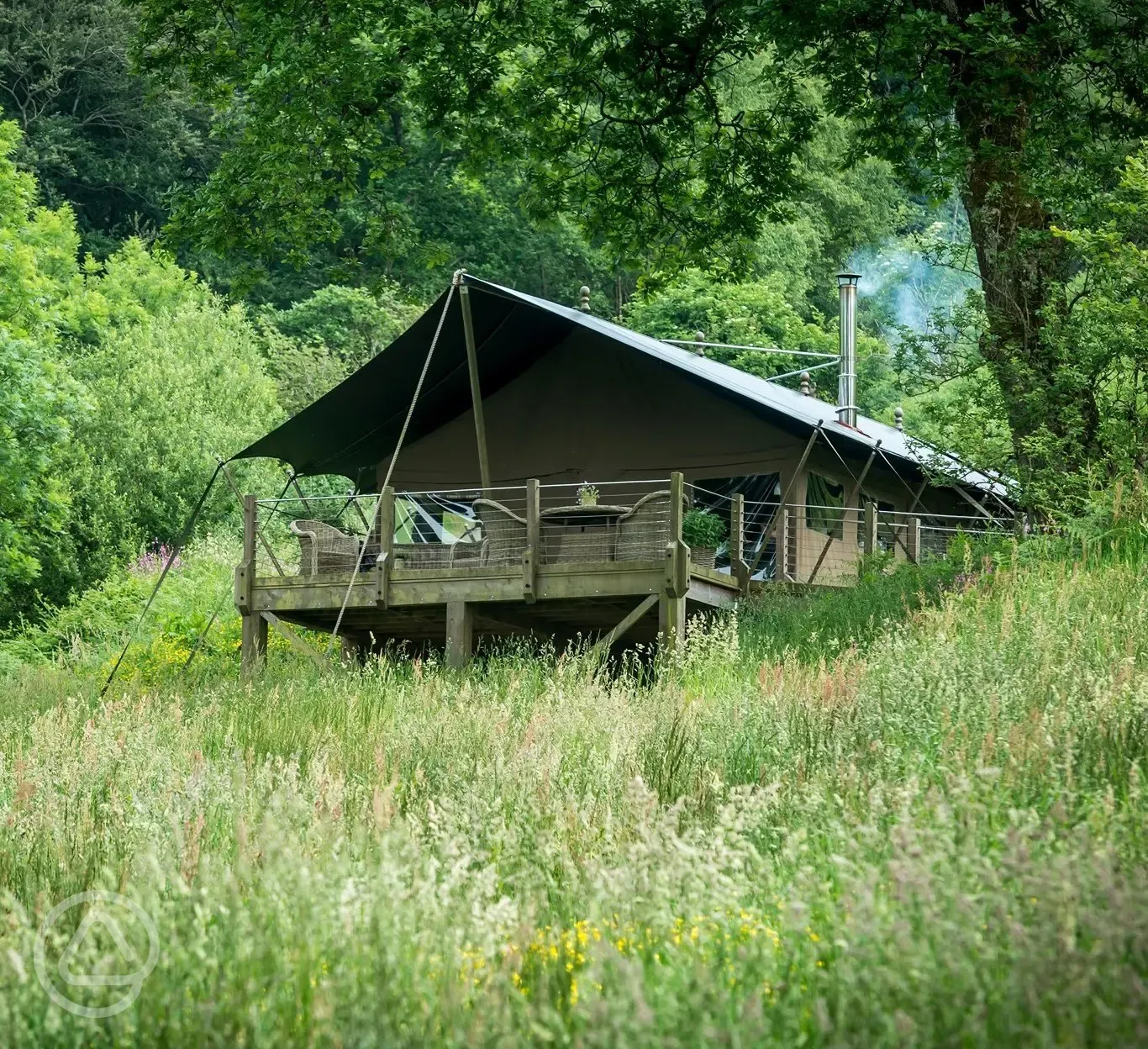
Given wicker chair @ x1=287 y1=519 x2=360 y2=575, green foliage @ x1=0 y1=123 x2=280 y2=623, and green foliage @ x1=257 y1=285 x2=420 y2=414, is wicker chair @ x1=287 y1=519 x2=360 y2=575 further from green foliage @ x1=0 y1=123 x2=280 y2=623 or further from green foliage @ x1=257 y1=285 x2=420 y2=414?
green foliage @ x1=257 y1=285 x2=420 y2=414

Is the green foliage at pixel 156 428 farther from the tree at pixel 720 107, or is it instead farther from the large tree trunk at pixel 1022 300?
the large tree trunk at pixel 1022 300

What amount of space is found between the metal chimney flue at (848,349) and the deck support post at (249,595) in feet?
31.3

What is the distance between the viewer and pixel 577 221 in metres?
16.8

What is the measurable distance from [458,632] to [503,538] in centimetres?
104

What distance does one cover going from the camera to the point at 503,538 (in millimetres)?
14930

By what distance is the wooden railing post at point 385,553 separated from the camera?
49.1 feet

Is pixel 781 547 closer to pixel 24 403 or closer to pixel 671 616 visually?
pixel 671 616

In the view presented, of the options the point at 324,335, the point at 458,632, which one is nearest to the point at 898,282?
the point at 324,335

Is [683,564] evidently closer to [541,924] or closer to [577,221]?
[577,221]

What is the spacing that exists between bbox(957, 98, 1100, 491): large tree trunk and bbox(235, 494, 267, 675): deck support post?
7716mm

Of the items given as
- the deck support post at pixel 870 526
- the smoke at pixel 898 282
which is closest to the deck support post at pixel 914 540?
the deck support post at pixel 870 526

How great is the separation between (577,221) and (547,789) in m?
12.2

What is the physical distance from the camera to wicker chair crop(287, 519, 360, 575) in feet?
52.3

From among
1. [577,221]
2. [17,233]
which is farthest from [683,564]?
[17,233]
